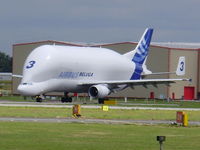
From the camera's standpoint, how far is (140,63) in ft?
311

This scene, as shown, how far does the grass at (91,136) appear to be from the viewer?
28.9 metres

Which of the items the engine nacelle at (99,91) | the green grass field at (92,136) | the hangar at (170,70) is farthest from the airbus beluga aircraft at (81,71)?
the green grass field at (92,136)

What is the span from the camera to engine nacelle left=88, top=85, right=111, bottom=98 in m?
83.6

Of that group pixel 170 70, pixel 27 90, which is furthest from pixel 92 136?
pixel 170 70

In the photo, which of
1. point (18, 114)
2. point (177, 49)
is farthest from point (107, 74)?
point (18, 114)

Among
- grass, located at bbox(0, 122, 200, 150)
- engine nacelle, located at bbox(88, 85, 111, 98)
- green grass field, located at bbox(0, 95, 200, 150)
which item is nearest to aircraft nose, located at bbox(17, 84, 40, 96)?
engine nacelle, located at bbox(88, 85, 111, 98)

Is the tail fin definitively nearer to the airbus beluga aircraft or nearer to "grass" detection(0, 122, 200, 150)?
the airbus beluga aircraft

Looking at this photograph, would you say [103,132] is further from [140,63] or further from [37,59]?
[140,63]

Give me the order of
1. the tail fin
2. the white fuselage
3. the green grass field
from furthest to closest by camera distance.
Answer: the tail fin
the white fuselage
the green grass field

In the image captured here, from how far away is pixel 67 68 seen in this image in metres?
83.6

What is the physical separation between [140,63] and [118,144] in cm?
6518

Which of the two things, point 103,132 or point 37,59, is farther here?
point 37,59

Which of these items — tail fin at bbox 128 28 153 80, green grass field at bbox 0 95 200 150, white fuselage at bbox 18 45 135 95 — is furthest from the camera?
tail fin at bbox 128 28 153 80

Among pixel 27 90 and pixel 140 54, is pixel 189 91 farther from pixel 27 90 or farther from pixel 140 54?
pixel 27 90
